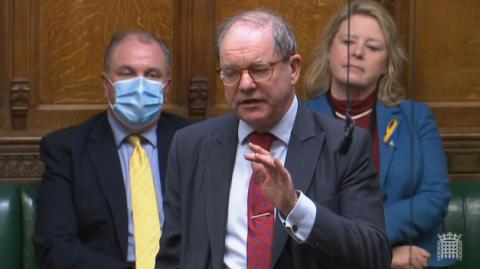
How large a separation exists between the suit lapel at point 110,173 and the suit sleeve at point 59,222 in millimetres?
101

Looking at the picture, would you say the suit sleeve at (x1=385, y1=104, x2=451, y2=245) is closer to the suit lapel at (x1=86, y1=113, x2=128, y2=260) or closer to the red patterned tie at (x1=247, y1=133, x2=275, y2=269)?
the suit lapel at (x1=86, y1=113, x2=128, y2=260)

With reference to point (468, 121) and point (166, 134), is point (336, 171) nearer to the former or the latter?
point (166, 134)

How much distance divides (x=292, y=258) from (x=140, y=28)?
7.87 feet

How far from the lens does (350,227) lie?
4.04m

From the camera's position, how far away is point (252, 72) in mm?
4145

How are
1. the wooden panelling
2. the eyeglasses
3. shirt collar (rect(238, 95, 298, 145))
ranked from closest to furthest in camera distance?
1. the eyeglasses
2. shirt collar (rect(238, 95, 298, 145))
3. the wooden panelling

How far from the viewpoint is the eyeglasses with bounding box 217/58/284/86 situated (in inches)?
163

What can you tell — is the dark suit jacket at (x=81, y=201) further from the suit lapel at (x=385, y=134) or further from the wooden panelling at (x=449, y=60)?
the wooden panelling at (x=449, y=60)

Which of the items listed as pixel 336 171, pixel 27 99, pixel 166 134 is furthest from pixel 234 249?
pixel 27 99

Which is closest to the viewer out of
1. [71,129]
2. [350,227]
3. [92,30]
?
[350,227]

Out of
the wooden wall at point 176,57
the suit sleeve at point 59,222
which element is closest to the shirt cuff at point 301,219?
the suit sleeve at point 59,222

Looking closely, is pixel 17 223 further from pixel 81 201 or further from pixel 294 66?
pixel 294 66

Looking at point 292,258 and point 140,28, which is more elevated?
point 140,28

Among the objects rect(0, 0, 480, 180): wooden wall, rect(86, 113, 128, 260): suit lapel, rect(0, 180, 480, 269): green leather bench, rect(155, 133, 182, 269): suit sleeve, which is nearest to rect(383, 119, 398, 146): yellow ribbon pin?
rect(0, 0, 480, 180): wooden wall
